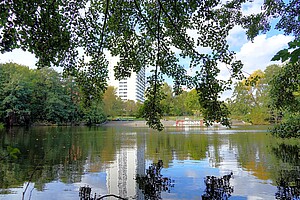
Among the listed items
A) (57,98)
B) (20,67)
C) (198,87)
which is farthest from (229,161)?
(20,67)

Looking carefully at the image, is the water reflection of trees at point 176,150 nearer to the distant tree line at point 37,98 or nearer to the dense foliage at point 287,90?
the dense foliage at point 287,90

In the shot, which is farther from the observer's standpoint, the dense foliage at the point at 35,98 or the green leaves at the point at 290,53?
the dense foliage at the point at 35,98

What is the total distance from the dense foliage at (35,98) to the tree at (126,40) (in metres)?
36.2

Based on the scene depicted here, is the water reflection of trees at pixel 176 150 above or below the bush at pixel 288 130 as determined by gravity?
below

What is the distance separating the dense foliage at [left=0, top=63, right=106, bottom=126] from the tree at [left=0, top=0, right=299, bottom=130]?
3624 centimetres

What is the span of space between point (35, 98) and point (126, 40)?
155ft

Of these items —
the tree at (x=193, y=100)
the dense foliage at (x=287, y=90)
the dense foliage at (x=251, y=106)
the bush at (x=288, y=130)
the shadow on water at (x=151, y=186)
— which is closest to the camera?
the tree at (x=193, y=100)

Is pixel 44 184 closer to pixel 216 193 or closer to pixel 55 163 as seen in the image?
pixel 55 163

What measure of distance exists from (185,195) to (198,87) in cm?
293

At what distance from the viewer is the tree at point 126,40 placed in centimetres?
399

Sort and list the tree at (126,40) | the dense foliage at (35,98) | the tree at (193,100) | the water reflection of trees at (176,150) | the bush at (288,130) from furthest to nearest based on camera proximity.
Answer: the dense foliage at (35,98), the water reflection of trees at (176,150), the bush at (288,130), the tree at (193,100), the tree at (126,40)

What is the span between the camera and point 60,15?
4281mm

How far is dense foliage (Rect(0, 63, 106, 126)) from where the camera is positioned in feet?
137

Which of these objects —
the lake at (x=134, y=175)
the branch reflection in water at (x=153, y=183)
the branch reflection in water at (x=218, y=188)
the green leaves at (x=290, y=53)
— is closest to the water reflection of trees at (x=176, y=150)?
the lake at (x=134, y=175)
